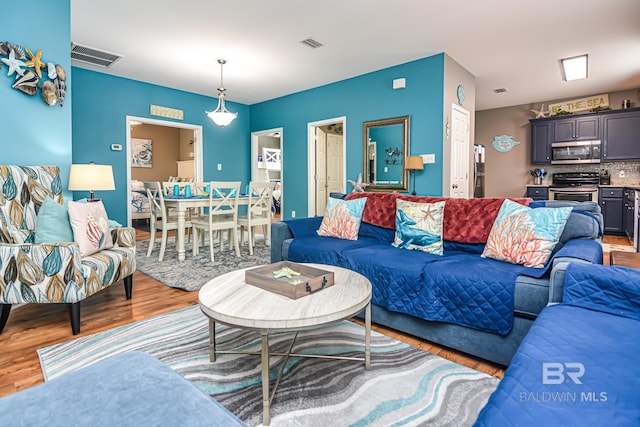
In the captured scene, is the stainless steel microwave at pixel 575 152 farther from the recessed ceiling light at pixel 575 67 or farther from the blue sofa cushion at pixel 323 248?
the blue sofa cushion at pixel 323 248

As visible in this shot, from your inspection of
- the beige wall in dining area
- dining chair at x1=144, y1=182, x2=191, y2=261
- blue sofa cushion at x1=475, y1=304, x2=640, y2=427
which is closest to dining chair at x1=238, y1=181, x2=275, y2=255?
dining chair at x1=144, y1=182, x2=191, y2=261

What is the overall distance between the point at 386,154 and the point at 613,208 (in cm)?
443

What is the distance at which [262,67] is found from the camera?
5164 millimetres

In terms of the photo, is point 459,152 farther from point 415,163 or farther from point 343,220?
point 343,220

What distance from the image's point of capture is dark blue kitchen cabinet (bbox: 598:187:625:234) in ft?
20.4

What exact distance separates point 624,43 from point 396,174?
10.4 ft

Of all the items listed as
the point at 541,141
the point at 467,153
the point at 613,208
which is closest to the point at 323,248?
the point at 467,153

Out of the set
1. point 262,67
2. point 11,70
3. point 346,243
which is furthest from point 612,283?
point 262,67

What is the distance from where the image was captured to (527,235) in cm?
207

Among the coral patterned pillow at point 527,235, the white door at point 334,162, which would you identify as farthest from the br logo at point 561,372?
Answer: the white door at point 334,162

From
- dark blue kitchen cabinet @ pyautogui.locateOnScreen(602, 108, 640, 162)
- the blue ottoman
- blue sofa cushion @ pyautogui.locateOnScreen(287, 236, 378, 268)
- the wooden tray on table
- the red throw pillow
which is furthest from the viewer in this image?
dark blue kitchen cabinet @ pyautogui.locateOnScreen(602, 108, 640, 162)

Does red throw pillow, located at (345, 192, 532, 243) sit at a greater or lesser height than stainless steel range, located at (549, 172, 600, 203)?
lesser

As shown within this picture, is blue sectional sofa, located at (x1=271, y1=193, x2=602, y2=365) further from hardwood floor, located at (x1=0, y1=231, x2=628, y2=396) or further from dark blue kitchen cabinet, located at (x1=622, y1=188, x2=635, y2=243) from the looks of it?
dark blue kitchen cabinet, located at (x1=622, y1=188, x2=635, y2=243)

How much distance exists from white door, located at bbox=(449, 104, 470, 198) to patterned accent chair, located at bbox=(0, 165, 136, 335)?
4.15 metres
